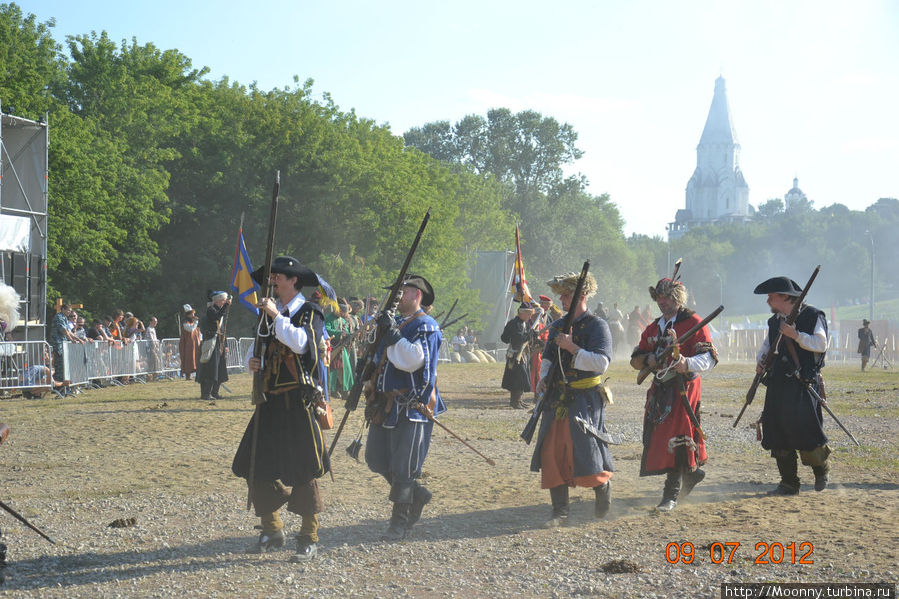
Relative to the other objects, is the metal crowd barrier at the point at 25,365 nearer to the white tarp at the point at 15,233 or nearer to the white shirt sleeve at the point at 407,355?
the white tarp at the point at 15,233

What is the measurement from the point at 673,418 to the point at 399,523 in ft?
7.74

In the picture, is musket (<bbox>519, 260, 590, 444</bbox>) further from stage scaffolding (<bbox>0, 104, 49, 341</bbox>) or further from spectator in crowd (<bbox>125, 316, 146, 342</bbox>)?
spectator in crowd (<bbox>125, 316, 146, 342</bbox>)

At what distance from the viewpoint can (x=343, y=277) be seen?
36906 millimetres

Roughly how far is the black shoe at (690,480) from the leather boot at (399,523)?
2.38m

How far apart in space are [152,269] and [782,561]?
32773mm

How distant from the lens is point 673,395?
308 inches

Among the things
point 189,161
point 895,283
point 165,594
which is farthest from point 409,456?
point 895,283

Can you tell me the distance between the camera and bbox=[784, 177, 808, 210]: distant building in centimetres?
18262

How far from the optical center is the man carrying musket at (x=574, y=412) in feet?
23.7

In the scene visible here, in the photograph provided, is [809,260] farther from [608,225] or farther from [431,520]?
[431,520]

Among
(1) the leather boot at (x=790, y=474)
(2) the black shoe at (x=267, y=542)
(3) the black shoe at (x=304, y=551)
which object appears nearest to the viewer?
(3) the black shoe at (x=304, y=551)

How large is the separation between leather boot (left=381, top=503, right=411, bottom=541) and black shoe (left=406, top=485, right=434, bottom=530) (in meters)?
0.05

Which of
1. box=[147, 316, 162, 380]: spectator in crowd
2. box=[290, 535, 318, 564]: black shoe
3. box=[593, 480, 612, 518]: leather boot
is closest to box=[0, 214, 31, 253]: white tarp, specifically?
box=[147, 316, 162, 380]: spectator in crowd

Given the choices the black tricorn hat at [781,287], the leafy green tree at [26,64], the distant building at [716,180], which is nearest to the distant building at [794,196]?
the distant building at [716,180]
